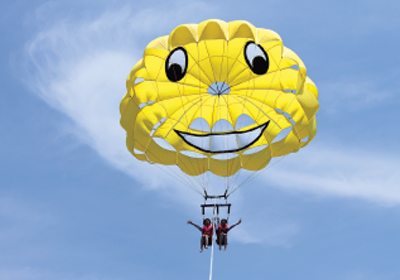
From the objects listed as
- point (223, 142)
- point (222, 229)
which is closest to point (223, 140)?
point (223, 142)

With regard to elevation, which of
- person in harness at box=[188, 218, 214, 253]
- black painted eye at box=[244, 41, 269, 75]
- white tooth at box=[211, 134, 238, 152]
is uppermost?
black painted eye at box=[244, 41, 269, 75]

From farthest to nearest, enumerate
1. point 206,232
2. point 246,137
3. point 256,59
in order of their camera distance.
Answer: point 246,137 < point 206,232 < point 256,59

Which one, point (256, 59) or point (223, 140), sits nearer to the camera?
point (256, 59)

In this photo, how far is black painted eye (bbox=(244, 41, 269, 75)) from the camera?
16109mm

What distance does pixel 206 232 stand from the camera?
16562 millimetres

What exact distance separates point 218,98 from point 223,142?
150cm

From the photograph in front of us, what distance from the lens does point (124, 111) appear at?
55.3 feet

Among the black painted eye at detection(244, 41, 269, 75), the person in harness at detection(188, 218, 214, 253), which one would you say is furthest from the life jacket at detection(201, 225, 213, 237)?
the black painted eye at detection(244, 41, 269, 75)

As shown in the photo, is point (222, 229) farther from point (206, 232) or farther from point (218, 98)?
point (218, 98)

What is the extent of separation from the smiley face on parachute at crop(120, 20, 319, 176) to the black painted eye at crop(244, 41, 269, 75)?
0.03 metres

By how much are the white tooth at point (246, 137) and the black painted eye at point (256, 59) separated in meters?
2.31

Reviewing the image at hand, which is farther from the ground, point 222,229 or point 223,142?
point 223,142

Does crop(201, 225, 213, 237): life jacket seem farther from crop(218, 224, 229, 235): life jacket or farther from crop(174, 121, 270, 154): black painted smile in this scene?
crop(174, 121, 270, 154): black painted smile

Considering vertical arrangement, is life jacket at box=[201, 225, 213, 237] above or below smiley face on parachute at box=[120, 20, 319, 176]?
below
